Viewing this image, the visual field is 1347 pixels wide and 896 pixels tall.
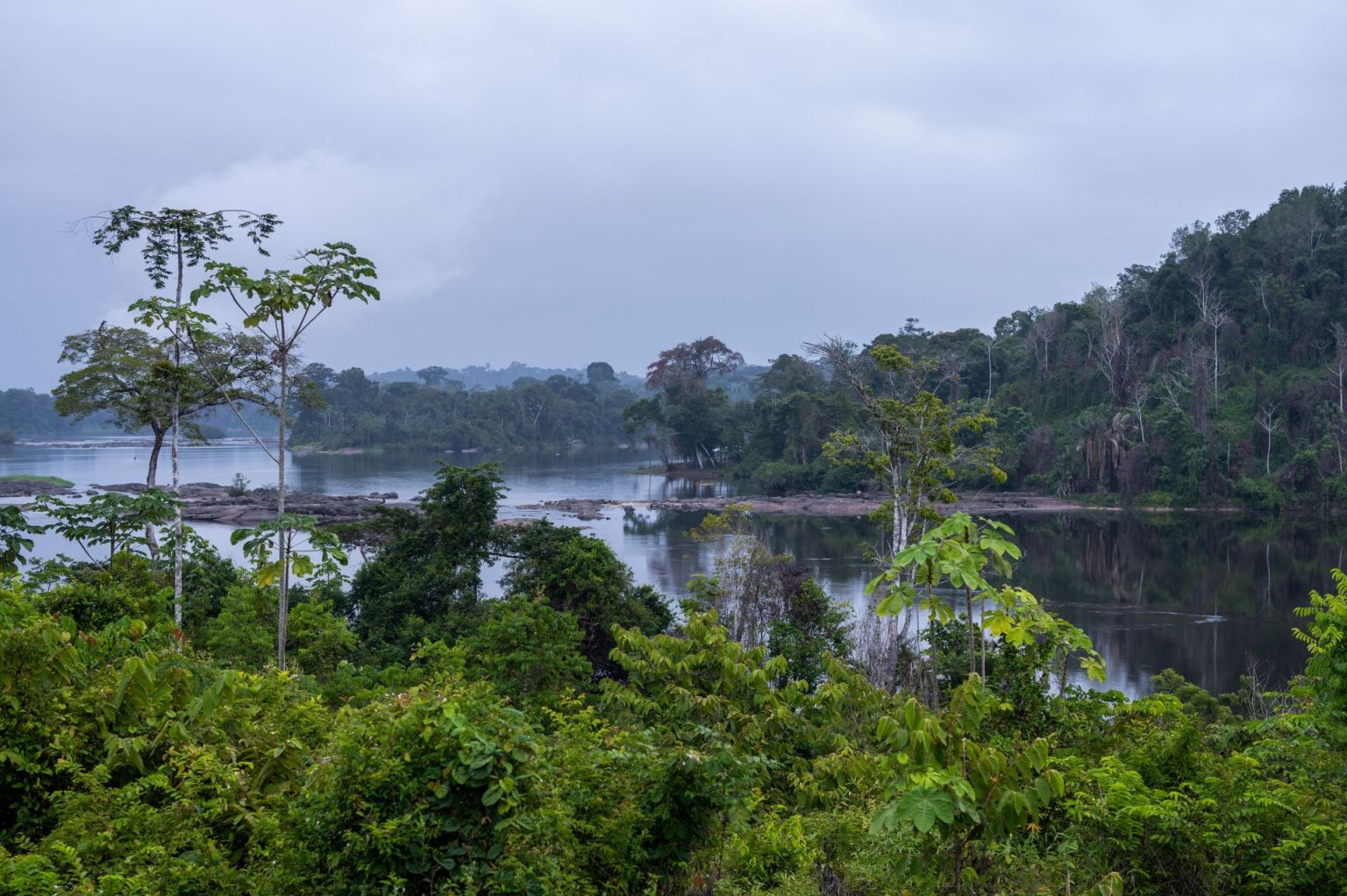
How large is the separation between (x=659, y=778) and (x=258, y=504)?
4274 centimetres

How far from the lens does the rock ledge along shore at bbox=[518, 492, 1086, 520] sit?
4275 cm

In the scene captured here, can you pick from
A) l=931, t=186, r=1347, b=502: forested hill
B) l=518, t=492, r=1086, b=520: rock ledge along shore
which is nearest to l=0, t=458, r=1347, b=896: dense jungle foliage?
l=518, t=492, r=1086, b=520: rock ledge along shore

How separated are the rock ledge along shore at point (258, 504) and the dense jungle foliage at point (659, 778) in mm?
31557

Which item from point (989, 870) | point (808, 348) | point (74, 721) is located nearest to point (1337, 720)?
point (989, 870)

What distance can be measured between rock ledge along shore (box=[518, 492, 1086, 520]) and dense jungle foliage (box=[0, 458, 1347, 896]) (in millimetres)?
35860

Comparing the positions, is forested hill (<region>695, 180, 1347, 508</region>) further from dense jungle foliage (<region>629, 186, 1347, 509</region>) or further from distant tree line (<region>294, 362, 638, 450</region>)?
distant tree line (<region>294, 362, 638, 450</region>)

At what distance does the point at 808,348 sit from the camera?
17.4 metres

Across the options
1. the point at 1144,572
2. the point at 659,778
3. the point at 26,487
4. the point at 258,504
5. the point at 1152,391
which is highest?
the point at 1152,391

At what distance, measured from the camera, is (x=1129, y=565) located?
3011 cm

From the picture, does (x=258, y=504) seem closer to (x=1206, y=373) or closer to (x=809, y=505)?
(x=809, y=505)

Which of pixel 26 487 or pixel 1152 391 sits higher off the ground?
pixel 1152 391

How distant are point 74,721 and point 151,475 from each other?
51.9ft

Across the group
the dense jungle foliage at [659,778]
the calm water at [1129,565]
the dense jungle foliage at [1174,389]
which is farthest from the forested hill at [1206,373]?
the dense jungle foliage at [659,778]

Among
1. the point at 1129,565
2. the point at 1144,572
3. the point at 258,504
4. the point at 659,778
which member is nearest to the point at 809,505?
the point at 1129,565
